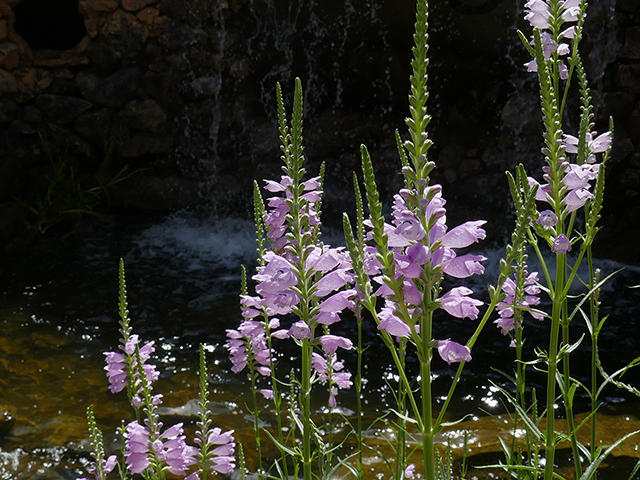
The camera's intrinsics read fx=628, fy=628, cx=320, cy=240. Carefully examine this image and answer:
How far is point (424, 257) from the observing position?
882 millimetres

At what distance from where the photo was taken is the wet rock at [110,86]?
257 inches

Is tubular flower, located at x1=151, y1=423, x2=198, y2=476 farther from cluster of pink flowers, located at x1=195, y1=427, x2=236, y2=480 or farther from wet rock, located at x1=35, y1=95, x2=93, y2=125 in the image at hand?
wet rock, located at x1=35, y1=95, x2=93, y2=125

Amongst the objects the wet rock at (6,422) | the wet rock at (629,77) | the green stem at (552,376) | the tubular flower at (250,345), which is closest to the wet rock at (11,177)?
the wet rock at (6,422)

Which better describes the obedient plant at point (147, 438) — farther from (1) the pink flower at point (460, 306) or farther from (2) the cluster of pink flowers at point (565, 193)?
(2) the cluster of pink flowers at point (565, 193)

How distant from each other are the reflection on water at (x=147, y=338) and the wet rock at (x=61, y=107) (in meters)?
1.22

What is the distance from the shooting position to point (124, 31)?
646 centimetres

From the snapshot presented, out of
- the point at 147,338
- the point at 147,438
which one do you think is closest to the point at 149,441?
the point at 147,438

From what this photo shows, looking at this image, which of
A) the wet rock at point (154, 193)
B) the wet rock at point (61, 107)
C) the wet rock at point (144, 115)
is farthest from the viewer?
the wet rock at point (154, 193)

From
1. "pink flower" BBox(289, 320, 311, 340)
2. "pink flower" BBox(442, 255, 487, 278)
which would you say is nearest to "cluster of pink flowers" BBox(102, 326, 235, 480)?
"pink flower" BBox(289, 320, 311, 340)

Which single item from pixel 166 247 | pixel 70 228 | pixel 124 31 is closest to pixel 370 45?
pixel 124 31

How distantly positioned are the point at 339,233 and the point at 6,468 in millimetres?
4075

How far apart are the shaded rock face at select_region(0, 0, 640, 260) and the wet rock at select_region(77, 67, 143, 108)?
0.4 inches

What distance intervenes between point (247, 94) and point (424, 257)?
6.25m

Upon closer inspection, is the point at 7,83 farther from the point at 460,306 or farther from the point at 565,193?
the point at 460,306
